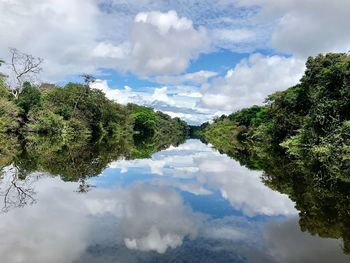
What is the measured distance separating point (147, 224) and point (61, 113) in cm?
5072

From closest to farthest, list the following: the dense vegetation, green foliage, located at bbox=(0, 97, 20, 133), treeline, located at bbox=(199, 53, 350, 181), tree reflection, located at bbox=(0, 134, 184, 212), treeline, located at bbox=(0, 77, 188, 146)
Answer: the dense vegetation → tree reflection, located at bbox=(0, 134, 184, 212) → treeline, located at bbox=(199, 53, 350, 181) → green foliage, located at bbox=(0, 97, 20, 133) → treeline, located at bbox=(0, 77, 188, 146)

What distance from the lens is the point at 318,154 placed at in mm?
29562

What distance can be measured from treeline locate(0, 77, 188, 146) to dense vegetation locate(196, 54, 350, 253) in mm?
26161

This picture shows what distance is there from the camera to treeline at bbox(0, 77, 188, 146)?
49406 mm

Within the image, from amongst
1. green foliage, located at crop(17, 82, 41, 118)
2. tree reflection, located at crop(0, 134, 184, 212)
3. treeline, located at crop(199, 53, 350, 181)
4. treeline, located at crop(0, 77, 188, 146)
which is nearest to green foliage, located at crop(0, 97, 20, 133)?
treeline, located at crop(0, 77, 188, 146)

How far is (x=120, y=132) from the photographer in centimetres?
8362

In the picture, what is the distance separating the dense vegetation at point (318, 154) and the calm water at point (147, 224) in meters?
0.82

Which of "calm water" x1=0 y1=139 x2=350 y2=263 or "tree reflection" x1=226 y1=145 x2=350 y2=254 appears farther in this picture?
"tree reflection" x1=226 y1=145 x2=350 y2=254

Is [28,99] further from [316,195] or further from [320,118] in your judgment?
[316,195]

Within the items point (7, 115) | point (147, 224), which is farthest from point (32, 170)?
point (7, 115)

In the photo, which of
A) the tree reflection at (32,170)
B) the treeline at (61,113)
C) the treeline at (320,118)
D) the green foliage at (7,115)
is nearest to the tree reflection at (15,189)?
the tree reflection at (32,170)

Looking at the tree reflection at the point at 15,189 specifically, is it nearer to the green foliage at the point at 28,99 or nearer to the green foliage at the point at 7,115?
the green foliage at the point at 7,115

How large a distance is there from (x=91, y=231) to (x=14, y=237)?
1852 millimetres

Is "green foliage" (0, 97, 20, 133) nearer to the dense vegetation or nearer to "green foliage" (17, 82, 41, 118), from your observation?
"green foliage" (17, 82, 41, 118)
